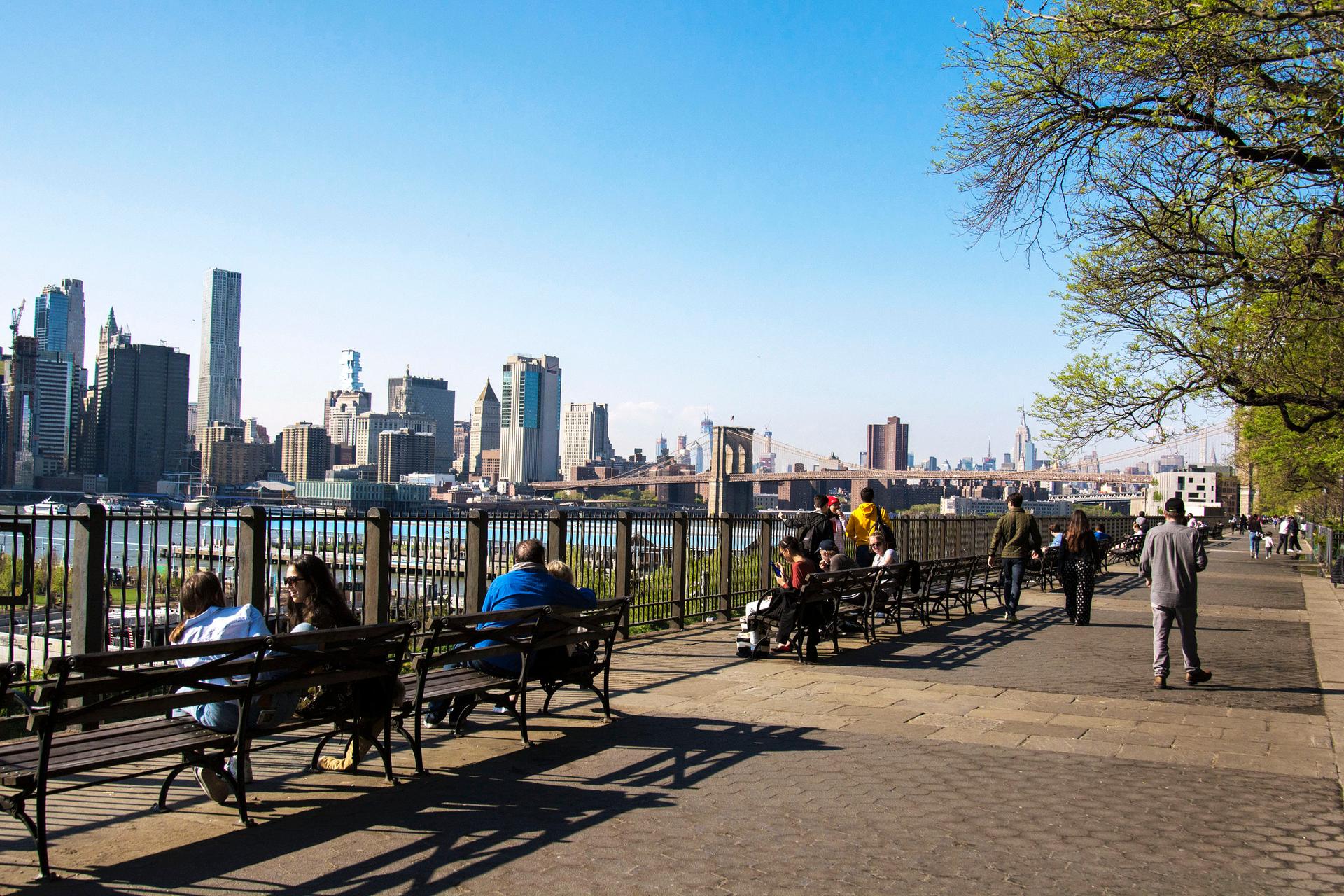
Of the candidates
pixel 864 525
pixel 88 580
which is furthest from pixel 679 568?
pixel 88 580

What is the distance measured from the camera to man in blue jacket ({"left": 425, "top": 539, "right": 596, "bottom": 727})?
25.0ft

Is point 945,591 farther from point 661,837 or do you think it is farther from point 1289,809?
point 661,837

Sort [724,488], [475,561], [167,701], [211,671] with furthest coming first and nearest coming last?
[724,488] < [475,561] < [211,671] < [167,701]

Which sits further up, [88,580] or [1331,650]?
[88,580]

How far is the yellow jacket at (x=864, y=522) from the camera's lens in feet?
51.9

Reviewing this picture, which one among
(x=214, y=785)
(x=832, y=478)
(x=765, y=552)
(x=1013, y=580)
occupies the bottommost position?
(x=214, y=785)

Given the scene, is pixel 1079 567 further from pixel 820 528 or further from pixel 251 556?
pixel 251 556

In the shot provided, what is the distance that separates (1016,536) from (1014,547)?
17 centimetres

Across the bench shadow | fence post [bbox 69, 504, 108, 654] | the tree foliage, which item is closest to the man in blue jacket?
the bench shadow

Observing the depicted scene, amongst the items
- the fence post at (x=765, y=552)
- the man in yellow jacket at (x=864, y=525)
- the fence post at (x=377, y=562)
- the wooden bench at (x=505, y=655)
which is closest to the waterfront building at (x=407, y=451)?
the fence post at (x=765, y=552)

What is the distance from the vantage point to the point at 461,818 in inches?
221

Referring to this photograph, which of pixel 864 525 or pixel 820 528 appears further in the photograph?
pixel 864 525

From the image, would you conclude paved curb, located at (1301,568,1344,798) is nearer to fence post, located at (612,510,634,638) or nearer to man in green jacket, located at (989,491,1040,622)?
man in green jacket, located at (989,491,1040,622)

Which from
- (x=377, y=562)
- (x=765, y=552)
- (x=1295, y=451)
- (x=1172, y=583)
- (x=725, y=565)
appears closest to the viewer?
(x=377, y=562)
